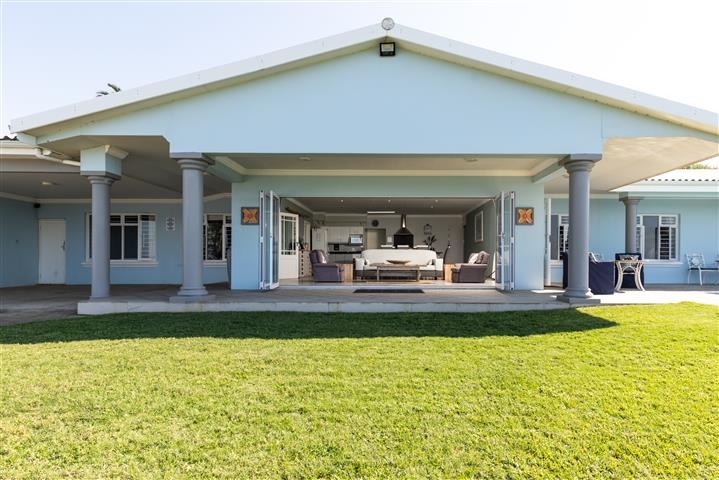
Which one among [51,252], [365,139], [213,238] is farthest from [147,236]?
[365,139]

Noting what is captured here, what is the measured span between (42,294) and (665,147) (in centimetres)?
1285

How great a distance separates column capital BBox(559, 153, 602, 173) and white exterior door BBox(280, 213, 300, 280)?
22.2 ft

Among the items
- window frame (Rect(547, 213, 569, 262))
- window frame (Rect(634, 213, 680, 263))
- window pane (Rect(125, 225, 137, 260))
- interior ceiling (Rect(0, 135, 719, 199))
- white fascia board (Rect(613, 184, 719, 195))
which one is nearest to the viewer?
interior ceiling (Rect(0, 135, 719, 199))

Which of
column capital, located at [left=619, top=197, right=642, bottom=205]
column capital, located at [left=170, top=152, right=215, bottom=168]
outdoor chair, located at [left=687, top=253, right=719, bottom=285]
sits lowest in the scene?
outdoor chair, located at [left=687, top=253, right=719, bottom=285]

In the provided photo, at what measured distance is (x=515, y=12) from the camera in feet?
25.3

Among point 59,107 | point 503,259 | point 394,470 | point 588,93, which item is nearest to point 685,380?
point 394,470

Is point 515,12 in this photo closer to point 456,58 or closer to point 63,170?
point 456,58

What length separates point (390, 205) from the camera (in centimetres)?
1503

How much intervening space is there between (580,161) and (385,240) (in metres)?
13.0

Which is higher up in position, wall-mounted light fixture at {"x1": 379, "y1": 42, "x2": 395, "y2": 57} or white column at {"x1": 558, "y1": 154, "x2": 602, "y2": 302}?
wall-mounted light fixture at {"x1": 379, "y1": 42, "x2": 395, "y2": 57}

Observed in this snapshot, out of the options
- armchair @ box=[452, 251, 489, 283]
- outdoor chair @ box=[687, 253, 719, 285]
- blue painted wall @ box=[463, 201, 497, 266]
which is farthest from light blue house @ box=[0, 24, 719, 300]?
outdoor chair @ box=[687, 253, 719, 285]

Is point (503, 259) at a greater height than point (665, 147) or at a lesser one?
lesser

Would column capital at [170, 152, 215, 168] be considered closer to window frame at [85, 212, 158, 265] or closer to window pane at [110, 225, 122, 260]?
window frame at [85, 212, 158, 265]

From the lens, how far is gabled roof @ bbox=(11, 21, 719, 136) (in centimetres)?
646
